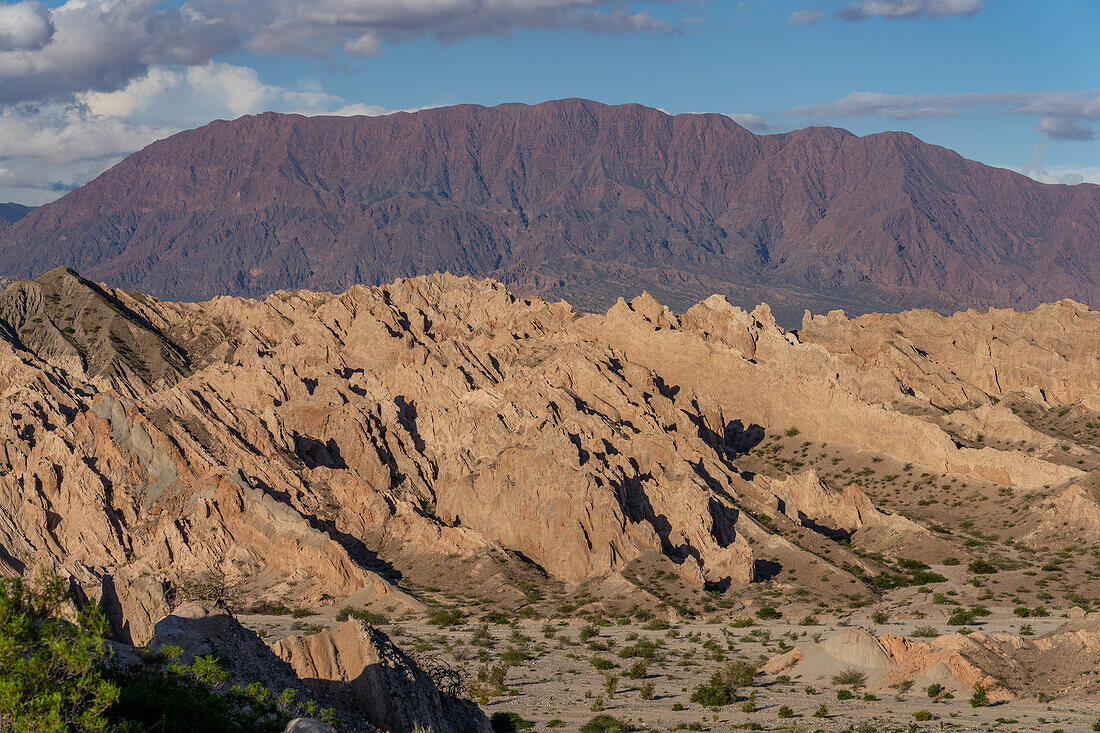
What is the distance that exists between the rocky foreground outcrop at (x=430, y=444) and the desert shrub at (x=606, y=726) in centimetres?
3762

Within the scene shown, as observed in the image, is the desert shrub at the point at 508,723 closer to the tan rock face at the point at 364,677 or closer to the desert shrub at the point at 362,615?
the tan rock face at the point at 364,677

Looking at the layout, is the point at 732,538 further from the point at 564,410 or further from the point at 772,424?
the point at 772,424

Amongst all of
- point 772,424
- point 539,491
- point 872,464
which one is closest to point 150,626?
point 539,491

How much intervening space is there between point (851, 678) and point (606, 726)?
13.6 meters

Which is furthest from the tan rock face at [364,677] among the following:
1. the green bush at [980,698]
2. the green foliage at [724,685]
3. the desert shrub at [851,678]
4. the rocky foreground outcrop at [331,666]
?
the green bush at [980,698]

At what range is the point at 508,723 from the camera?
173 feet

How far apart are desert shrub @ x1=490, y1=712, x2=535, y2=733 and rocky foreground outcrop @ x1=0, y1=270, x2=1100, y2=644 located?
3552 centimetres

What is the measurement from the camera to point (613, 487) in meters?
101

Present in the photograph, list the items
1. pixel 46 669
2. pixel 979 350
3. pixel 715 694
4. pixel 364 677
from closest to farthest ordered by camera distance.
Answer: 1. pixel 46 669
2. pixel 364 677
3. pixel 715 694
4. pixel 979 350

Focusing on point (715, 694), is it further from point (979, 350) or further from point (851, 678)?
point (979, 350)

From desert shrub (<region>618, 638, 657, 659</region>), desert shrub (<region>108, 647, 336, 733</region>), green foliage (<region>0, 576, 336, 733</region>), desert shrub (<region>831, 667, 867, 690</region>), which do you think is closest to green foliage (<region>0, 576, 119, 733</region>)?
green foliage (<region>0, 576, 336, 733</region>)

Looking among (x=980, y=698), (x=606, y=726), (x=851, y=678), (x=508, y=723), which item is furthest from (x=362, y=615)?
(x=980, y=698)

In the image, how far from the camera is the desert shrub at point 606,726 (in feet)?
169

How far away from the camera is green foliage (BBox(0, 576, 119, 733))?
25953 millimetres
